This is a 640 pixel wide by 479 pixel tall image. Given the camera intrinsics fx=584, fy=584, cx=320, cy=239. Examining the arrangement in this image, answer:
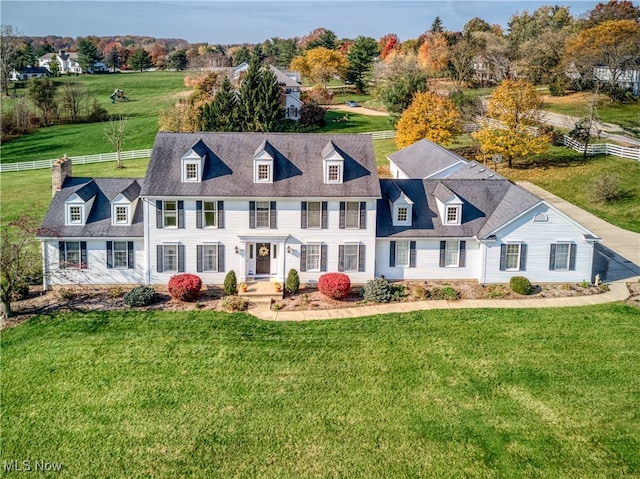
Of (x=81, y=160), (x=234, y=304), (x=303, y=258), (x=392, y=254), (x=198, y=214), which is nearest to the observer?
(x=234, y=304)


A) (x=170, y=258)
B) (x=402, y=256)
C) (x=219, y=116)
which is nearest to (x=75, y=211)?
(x=170, y=258)

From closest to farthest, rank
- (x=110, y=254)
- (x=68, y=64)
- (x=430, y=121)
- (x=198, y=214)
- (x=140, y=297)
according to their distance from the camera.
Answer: (x=140, y=297) < (x=198, y=214) < (x=110, y=254) < (x=430, y=121) < (x=68, y=64)

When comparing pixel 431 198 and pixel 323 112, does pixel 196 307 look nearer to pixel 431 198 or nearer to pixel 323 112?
pixel 431 198

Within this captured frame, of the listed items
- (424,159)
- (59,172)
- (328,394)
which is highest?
(424,159)

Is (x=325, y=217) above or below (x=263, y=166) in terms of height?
below

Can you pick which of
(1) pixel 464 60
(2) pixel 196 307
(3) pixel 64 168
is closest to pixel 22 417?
(2) pixel 196 307

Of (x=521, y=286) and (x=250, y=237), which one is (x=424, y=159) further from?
(x=250, y=237)

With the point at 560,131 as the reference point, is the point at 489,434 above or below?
below

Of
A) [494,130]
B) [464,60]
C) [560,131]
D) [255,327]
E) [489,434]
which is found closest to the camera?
[489,434]
